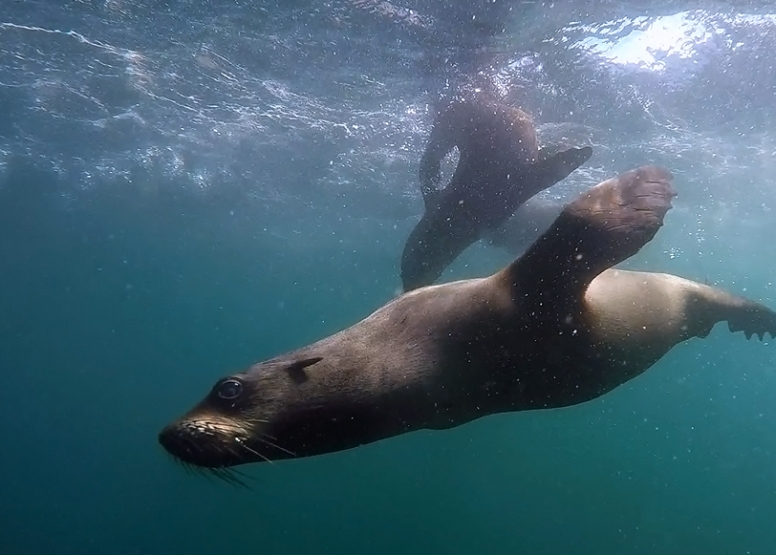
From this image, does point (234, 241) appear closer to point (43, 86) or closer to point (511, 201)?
point (43, 86)

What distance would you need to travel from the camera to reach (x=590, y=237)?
11.3 feet

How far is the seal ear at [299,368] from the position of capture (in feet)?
10.5

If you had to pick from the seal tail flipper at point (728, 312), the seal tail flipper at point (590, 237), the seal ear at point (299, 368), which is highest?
the seal tail flipper at point (590, 237)

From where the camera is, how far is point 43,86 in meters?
16.9

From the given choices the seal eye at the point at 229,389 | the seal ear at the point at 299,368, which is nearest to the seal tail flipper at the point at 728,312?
the seal ear at the point at 299,368

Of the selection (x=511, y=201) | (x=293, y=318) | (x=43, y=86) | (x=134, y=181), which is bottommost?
(x=293, y=318)

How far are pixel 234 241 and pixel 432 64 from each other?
27.7 meters

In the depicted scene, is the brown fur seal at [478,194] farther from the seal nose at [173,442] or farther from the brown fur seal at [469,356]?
the seal nose at [173,442]

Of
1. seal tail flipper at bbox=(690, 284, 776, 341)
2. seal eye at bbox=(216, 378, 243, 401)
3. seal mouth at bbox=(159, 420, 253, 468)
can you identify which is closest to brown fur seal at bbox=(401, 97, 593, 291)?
seal tail flipper at bbox=(690, 284, 776, 341)

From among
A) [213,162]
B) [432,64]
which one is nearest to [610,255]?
[432,64]

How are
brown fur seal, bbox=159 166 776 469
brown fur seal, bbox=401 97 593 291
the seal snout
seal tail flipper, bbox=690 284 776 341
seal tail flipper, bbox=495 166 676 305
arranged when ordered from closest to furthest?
the seal snout
brown fur seal, bbox=159 166 776 469
seal tail flipper, bbox=495 166 676 305
seal tail flipper, bbox=690 284 776 341
brown fur seal, bbox=401 97 593 291

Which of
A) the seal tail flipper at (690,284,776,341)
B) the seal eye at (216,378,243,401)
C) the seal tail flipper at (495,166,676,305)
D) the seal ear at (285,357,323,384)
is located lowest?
the seal tail flipper at (690,284,776,341)

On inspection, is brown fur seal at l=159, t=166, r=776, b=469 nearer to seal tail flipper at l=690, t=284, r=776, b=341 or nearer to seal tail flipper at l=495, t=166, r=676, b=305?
seal tail flipper at l=495, t=166, r=676, b=305

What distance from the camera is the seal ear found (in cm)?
320
